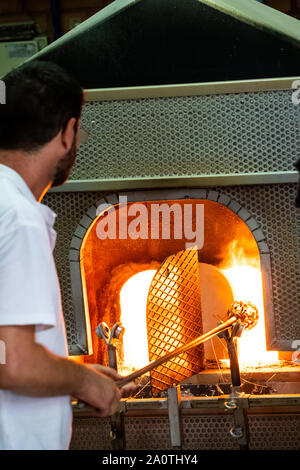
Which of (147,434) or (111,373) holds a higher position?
(111,373)

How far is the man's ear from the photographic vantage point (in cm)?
113

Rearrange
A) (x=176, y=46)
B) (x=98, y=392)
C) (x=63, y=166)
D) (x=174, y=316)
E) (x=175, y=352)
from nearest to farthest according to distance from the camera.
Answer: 1. (x=98, y=392)
2. (x=63, y=166)
3. (x=175, y=352)
4. (x=176, y=46)
5. (x=174, y=316)

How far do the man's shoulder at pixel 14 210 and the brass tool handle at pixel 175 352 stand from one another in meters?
0.50

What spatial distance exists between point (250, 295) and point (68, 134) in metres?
1.11

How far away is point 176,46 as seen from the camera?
1.71m

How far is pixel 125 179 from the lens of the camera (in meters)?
1.73

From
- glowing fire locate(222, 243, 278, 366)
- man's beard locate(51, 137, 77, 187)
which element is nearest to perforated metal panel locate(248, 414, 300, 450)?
glowing fire locate(222, 243, 278, 366)

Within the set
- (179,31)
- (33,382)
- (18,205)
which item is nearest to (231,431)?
(33,382)

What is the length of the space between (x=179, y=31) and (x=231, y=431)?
1.19 metres

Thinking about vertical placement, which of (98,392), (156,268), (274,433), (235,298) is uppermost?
(156,268)

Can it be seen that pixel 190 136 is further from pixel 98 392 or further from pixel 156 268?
pixel 98 392

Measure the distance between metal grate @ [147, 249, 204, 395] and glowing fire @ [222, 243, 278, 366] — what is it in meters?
0.16

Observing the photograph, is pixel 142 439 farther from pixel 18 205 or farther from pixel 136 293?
pixel 18 205

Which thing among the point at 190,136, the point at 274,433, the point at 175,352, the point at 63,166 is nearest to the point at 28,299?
the point at 63,166
